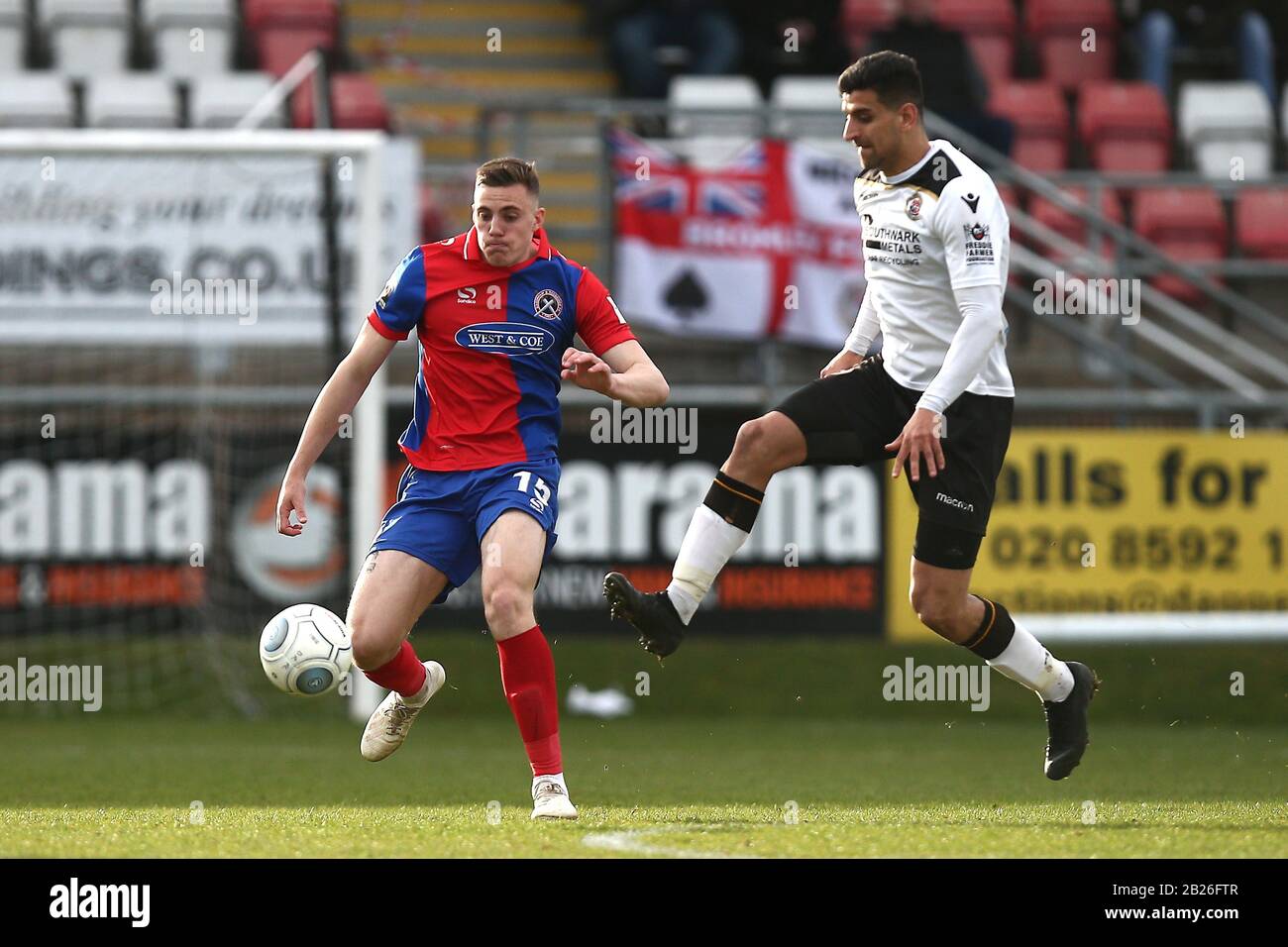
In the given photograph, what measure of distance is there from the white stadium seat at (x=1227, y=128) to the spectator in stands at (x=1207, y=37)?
0.34 m

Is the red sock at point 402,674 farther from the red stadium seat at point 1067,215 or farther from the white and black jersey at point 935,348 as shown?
the red stadium seat at point 1067,215

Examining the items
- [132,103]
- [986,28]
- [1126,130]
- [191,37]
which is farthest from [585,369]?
[986,28]

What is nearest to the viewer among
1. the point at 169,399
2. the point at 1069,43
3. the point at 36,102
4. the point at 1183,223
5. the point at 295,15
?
the point at 169,399

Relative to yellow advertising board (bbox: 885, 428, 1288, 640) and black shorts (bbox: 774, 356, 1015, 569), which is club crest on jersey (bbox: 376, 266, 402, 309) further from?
yellow advertising board (bbox: 885, 428, 1288, 640)

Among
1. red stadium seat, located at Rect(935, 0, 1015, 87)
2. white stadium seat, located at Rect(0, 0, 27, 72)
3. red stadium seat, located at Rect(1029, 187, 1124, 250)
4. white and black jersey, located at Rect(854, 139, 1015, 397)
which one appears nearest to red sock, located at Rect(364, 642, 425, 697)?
white and black jersey, located at Rect(854, 139, 1015, 397)

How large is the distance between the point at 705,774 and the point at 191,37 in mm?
9009

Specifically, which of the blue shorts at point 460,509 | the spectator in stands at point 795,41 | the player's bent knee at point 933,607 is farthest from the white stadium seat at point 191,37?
the player's bent knee at point 933,607

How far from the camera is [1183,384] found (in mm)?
13125

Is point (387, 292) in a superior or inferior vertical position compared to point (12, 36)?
inferior

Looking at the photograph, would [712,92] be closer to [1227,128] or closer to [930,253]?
[1227,128]

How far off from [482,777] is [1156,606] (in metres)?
4.85

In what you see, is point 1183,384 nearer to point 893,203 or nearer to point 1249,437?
point 1249,437

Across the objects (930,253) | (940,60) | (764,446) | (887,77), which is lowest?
(764,446)

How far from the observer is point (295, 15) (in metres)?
15.0
